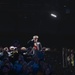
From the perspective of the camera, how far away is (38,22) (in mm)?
19562

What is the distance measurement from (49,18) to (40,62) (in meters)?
8.64

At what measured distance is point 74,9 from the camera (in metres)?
19.2

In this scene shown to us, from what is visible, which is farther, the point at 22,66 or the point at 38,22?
the point at 38,22

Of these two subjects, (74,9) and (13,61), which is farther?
(74,9)

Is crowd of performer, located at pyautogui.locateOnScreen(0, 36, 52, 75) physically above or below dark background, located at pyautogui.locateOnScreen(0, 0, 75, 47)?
below

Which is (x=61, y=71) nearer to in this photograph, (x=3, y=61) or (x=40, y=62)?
(x=40, y=62)

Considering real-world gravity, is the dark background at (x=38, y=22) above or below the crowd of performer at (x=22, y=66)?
above

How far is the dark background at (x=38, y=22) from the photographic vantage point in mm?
19094

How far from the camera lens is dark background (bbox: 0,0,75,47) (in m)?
19.1

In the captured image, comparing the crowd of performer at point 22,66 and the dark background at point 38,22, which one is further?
the dark background at point 38,22

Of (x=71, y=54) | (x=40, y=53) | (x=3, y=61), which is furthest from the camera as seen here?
(x=71, y=54)

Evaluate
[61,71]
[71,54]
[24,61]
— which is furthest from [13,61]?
[71,54]

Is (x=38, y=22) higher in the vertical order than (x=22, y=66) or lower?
higher

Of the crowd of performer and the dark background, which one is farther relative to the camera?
the dark background
